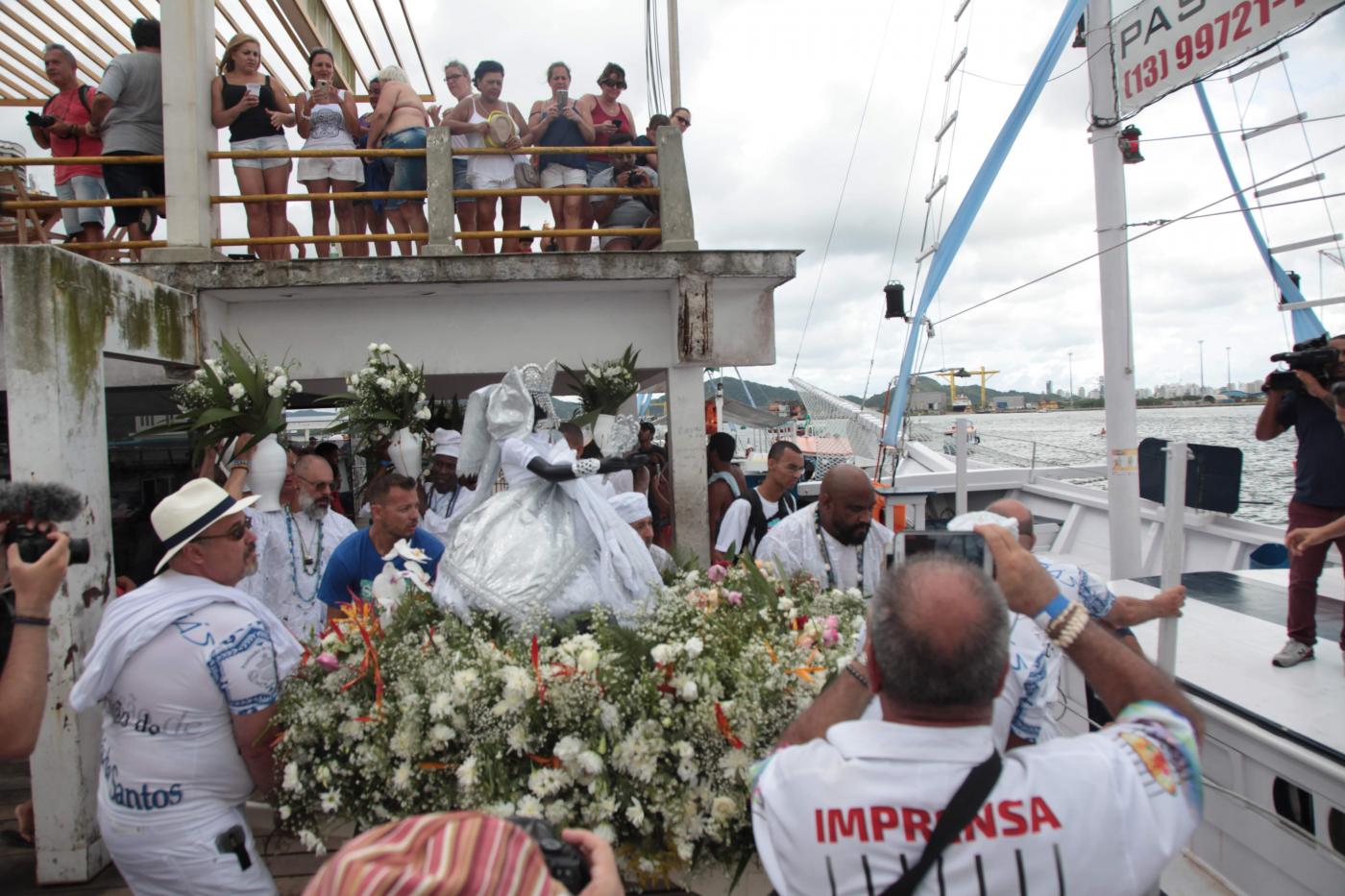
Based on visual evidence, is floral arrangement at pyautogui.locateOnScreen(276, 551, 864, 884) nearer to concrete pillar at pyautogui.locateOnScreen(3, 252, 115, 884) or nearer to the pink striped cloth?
the pink striped cloth

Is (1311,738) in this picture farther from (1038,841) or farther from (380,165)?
(380,165)

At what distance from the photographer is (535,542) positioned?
3.32 m

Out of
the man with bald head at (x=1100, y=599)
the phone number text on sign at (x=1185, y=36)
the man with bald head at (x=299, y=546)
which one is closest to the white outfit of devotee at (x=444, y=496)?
the man with bald head at (x=299, y=546)

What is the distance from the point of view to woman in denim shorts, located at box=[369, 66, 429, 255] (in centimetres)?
716

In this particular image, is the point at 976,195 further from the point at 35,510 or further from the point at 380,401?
the point at 35,510

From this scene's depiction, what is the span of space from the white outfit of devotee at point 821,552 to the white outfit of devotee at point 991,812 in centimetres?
271

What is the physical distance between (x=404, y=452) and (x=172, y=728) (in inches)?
130

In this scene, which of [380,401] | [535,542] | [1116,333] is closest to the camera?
[535,542]

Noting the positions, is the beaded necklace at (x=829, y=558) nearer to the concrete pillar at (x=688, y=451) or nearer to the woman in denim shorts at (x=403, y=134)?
the concrete pillar at (x=688, y=451)

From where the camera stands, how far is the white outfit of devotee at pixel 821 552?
4301 millimetres

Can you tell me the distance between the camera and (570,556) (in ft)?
11.0

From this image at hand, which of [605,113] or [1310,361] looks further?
[605,113]

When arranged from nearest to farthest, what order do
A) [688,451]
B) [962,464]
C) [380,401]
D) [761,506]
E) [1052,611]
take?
[1052,611]
[962,464]
[761,506]
[380,401]
[688,451]

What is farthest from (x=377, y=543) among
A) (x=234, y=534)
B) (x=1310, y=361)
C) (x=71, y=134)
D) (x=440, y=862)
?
(x=71, y=134)
